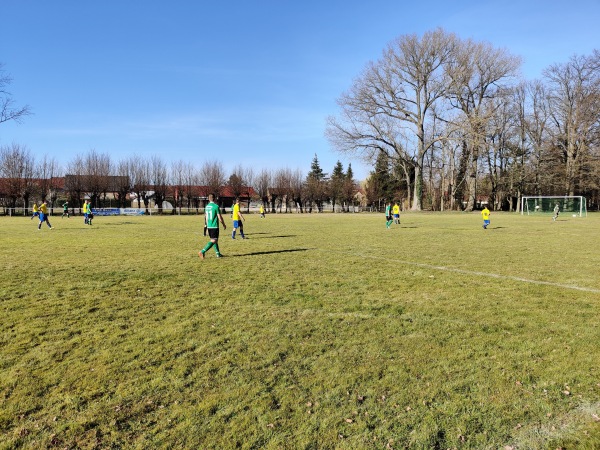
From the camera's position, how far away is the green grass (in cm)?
321

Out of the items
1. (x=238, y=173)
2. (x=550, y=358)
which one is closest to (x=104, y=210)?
(x=238, y=173)

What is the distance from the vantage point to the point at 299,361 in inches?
178

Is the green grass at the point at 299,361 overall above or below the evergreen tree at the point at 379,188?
below

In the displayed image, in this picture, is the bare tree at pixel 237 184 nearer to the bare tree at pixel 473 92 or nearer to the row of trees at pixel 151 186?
the row of trees at pixel 151 186

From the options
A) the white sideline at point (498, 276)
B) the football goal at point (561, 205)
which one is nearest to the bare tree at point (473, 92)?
the football goal at point (561, 205)

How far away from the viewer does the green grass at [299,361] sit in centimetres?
321

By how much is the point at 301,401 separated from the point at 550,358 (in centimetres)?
295

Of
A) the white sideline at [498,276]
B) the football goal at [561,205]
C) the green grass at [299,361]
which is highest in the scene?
the football goal at [561,205]

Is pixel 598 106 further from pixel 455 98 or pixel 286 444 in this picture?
pixel 286 444

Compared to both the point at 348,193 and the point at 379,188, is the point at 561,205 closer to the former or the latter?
the point at 379,188

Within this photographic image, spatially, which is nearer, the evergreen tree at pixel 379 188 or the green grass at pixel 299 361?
the green grass at pixel 299 361

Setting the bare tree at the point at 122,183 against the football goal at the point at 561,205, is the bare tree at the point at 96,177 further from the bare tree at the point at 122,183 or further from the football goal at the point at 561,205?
the football goal at the point at 561,205

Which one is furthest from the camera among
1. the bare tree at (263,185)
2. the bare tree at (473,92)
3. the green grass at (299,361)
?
the bare tree at (263,185)

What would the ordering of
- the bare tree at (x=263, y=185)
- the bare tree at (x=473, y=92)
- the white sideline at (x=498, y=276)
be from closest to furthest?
the white sideline at (x=498, y=276) < the bare tree at (x=473, y=92) < the bare tree at (x=263, y=185)
